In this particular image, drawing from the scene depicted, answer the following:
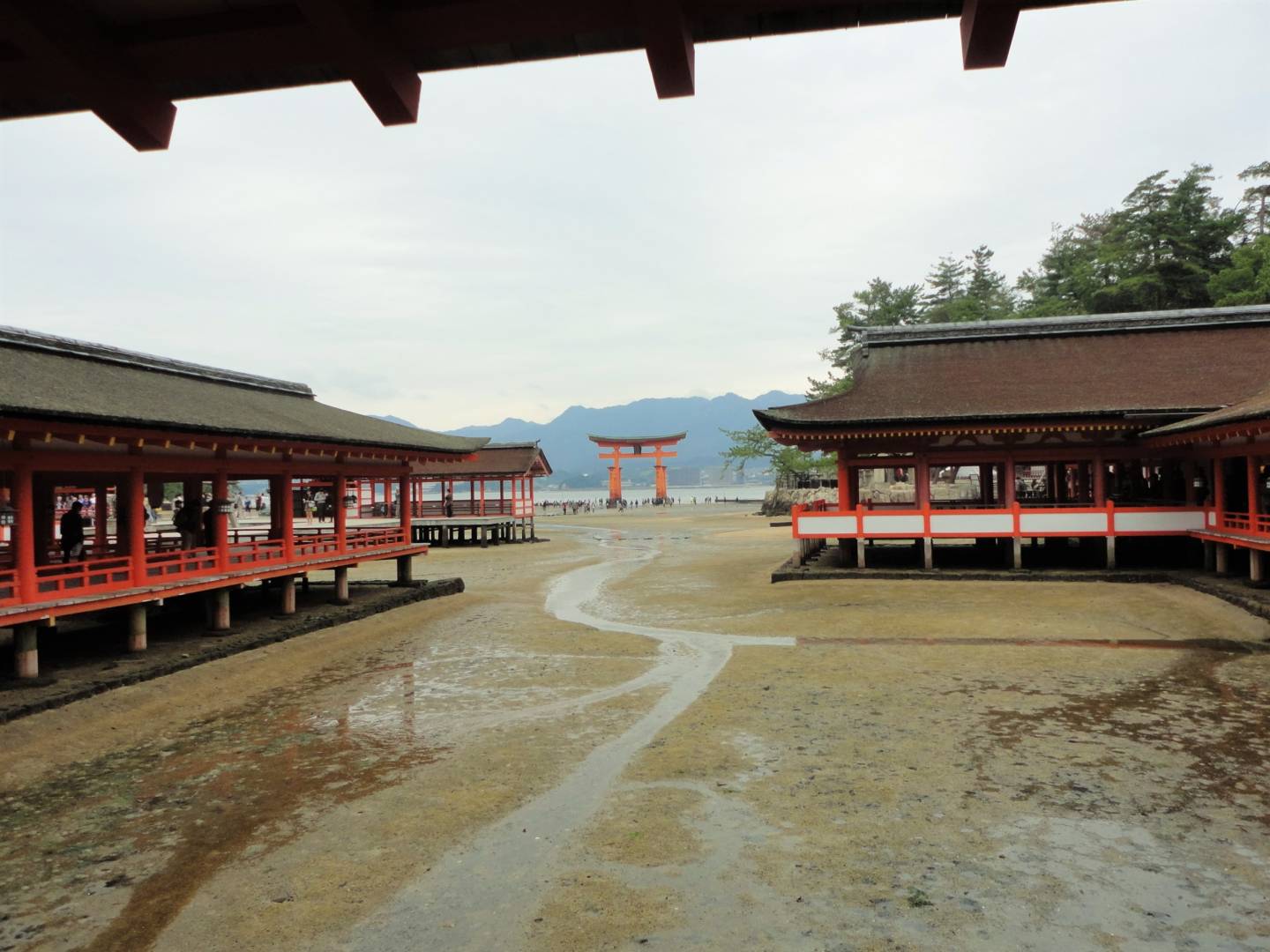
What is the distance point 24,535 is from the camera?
11320 millimetres

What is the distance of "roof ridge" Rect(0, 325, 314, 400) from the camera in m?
14.0

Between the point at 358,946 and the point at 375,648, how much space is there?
10.6 meters

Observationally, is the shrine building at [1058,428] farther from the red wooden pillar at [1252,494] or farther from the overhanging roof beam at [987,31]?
the overhanging roof beam at [987,31]

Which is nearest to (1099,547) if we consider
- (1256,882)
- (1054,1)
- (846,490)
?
(846,490)

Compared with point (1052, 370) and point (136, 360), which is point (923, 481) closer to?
point (1052, 370)

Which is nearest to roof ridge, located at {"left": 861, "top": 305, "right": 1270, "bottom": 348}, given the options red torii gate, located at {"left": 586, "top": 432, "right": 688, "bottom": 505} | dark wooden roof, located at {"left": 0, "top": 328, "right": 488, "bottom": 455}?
dark wooden roof, located at {"left": 0, "top": 328, "right": 488, "bottom": 455}

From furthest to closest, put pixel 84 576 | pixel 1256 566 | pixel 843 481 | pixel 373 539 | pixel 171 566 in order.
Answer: pixel 843 481, pixel 373 539, pixel 171 566, pixel 1256 566, pixel 84 576

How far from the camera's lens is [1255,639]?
13.2 metres

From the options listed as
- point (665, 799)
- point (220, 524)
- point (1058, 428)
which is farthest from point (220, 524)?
point (1058, 428)

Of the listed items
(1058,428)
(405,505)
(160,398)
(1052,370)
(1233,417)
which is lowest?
(405,505)

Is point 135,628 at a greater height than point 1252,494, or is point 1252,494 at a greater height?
point 1252,494

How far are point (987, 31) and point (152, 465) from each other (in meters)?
15.0

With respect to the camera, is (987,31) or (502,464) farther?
(502,464)

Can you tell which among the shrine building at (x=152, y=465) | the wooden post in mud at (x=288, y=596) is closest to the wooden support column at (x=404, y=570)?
the shrine building at (x=152, y=465)
